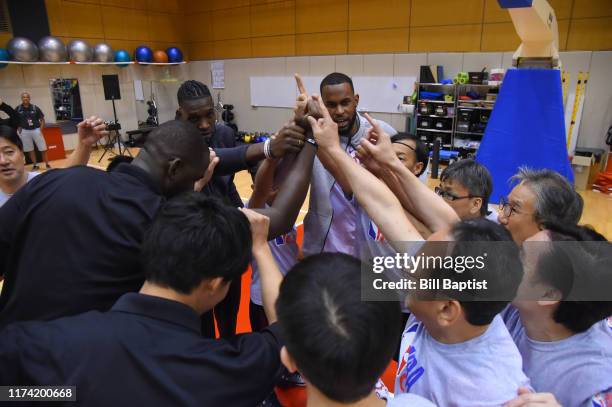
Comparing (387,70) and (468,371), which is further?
(387,70)

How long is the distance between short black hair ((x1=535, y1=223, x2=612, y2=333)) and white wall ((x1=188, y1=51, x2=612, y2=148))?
30.3 ft

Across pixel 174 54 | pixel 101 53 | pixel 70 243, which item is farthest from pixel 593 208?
pixel 174 54

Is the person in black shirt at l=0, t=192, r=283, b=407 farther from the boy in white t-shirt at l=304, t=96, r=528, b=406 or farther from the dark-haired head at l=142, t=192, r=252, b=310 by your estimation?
the boy in white t-shirt at l=304, t=96, r=528, b=406

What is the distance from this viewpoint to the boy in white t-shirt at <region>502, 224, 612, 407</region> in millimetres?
1262

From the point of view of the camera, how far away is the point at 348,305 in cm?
94

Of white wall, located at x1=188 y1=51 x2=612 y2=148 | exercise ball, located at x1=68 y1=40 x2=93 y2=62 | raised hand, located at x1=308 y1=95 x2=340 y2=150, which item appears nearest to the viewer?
raised hand, located at x1=308 y1=95 x2=340 y2=150

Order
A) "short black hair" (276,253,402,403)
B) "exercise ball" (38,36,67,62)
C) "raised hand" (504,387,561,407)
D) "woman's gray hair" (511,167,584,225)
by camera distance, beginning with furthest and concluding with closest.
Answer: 1. "exercise ball" (38,36,67,62)
2. "woman's gray hair" (511,167,584,225)
3. "raised hand" (504,387,561,407)
4. "short black hair" (276,253,402,403)

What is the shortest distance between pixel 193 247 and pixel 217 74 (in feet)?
47.4

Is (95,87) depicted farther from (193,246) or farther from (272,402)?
(193,246)

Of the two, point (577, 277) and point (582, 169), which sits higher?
point (577, 277)

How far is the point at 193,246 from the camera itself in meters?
1.17

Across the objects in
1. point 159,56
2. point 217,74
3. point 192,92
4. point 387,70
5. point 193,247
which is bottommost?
point 193,247

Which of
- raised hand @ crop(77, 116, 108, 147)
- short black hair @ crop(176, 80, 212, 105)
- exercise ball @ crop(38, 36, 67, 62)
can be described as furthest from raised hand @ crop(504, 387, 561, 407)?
exercise ball @ crop(38, 36, 67, 62)

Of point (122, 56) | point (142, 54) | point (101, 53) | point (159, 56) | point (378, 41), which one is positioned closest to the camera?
point (378, 41)
